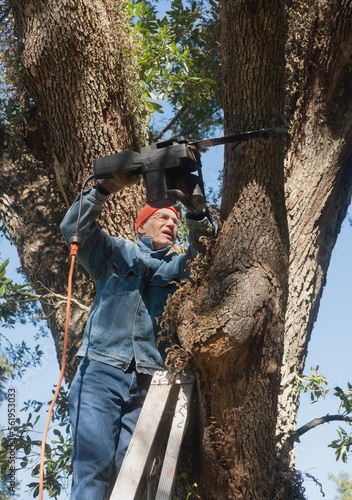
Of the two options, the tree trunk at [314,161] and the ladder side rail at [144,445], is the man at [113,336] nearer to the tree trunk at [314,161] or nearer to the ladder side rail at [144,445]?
the ladder side rail at [144,445]

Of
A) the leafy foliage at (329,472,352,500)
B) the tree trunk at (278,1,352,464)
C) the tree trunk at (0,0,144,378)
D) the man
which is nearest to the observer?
the man

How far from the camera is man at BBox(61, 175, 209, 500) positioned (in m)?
2.42

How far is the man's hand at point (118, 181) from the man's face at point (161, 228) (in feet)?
1.57

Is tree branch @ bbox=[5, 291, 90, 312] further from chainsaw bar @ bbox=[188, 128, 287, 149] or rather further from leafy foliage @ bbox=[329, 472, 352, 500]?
leafy foliage @ bbox=[329, 472, 352, 500]

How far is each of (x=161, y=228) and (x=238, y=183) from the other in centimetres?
68

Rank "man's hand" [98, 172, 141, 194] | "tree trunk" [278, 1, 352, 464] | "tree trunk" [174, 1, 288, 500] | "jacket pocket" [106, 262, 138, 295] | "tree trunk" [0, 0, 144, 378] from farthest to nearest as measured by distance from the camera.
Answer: "tree trunk" [0, 0, 144, 378] → "tree trunk" [278, 1, 352, 464] → "jacket pocket" [106, 262, 138, 295] → "man's hand" [98, 172, 141, 194] → "tree trunk" [174, 1, 288, 500]

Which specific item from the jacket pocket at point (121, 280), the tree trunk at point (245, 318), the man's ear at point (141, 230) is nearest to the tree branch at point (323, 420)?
the tree trunk at point (245, 318)

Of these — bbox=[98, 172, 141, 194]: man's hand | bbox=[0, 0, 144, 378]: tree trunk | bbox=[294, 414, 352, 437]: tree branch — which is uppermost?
bbox=[0, 0, 144, 378]: tree trunk

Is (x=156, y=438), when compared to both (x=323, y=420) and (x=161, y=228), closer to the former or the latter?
(x=323, y=420)

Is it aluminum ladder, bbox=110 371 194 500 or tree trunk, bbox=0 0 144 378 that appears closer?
aluminum ladder, bbox=110 371 194 500

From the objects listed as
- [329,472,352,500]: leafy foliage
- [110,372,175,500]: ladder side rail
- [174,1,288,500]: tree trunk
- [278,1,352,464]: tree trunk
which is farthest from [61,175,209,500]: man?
[329,472,352,500]: leafy foliage

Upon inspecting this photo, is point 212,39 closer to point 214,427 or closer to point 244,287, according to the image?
point 244,287

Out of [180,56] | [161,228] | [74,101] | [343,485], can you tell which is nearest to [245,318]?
[161,228]

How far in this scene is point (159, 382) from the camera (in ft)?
8.23
